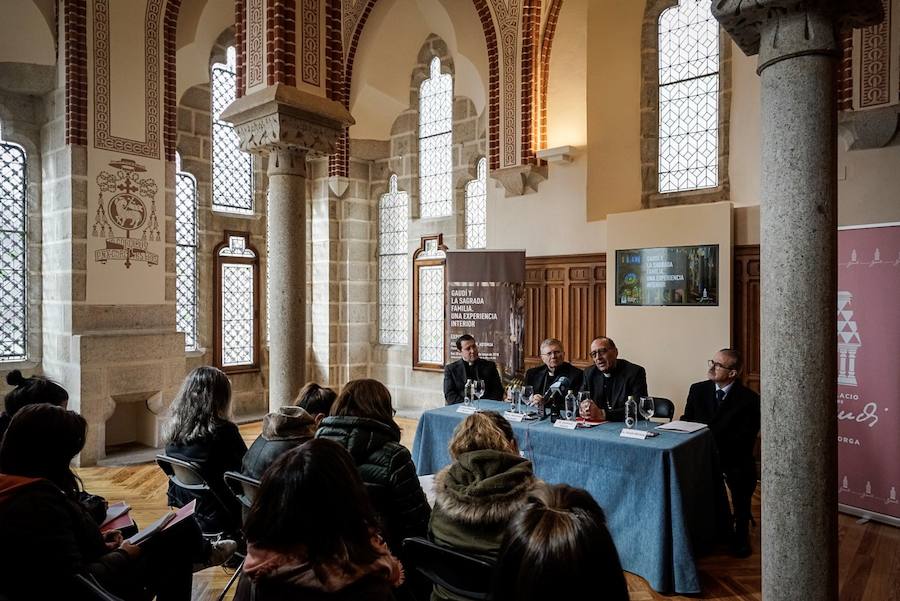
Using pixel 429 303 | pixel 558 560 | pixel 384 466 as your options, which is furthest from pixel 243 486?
pixel 429 303

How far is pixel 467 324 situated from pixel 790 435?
514 cm

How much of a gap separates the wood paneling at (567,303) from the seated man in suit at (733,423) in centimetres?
225

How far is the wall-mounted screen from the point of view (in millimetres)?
6031

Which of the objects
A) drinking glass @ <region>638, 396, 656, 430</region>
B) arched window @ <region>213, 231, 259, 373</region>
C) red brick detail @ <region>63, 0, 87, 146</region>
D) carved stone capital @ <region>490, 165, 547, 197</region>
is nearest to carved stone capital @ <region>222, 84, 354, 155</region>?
red brick detail @ <region>63, 0, 87, 146</region>

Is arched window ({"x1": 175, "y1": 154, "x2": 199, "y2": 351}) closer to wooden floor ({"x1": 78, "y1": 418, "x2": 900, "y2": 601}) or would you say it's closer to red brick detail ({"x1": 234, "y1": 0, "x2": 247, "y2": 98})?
red brick detail ({"x1": 234, "y1": 0, "x2": 247, "y2": 98})

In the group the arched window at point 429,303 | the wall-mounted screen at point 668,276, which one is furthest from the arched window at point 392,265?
the wall-mounted screen at point 668,276

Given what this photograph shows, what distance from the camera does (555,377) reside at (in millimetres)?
5469

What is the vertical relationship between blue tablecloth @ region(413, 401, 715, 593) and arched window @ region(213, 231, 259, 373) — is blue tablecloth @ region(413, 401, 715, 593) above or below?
below

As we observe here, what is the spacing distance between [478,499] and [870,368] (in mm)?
4041

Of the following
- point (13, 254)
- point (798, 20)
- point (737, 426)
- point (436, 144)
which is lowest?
point (737, 426)

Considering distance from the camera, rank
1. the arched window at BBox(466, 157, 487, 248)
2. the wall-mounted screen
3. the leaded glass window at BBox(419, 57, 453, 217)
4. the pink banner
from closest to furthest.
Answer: the pink banner, the wall-mounted screen, the arched window at BBox(466, 157, 487, 248), the leaded glass window at BBox(419, 57, 453, 217)

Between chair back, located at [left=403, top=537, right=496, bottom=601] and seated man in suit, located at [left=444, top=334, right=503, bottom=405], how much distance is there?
3.75m

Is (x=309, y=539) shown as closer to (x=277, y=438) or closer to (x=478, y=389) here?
(x=277, y=438)

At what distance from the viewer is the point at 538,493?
4.28 feet
